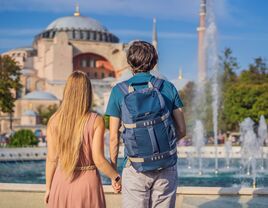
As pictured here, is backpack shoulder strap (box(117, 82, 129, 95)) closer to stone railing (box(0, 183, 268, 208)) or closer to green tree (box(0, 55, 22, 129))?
stone railing (box(0, 183, 268, 208))

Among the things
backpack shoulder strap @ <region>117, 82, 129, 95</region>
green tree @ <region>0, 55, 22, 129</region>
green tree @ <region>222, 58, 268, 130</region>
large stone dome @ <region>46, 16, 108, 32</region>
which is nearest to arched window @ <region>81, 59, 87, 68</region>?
large stone dome @ <region>46, 16, 108, 32</region>

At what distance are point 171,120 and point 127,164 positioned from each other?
370 millimetres

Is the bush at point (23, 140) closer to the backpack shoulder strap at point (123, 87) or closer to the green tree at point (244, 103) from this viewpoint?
the green tree at point (244, 103)

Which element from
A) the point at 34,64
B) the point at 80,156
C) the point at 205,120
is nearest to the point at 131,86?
the point at 80,156

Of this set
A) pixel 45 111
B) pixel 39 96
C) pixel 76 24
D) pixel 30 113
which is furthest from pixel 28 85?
pixel 76 24

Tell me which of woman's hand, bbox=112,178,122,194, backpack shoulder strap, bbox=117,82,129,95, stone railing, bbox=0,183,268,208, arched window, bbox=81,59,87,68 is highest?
arched window, bbox=81,59,87,68

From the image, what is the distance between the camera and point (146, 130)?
3062mm

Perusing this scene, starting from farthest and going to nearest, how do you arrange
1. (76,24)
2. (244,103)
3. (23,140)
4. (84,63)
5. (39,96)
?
(76,24) → (84,63) → (39,96) → (244,103) → (23,140)

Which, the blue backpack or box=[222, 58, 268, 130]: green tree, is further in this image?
box=[222, 58, 268, 130]: green tree

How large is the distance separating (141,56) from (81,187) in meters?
0.86

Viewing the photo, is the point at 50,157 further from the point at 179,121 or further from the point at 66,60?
the point at 66,60

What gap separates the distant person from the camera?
3.08 meters

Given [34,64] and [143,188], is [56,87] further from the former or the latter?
Result: [143,188]

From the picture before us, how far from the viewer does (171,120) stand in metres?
3.18
